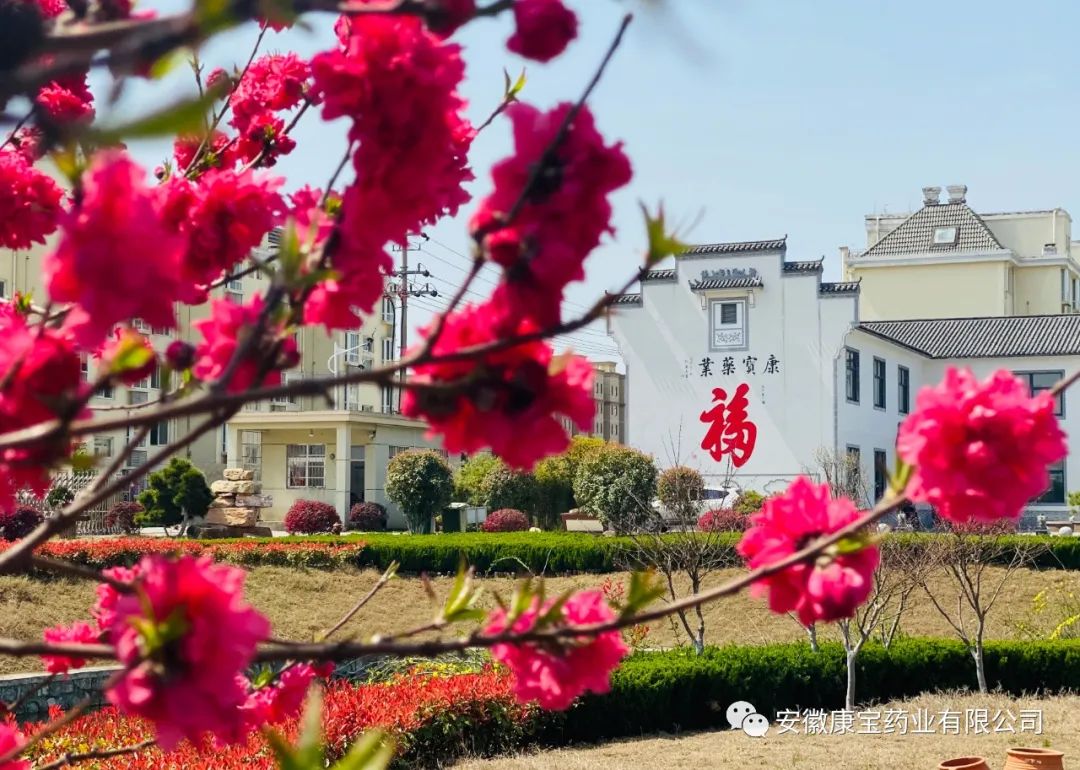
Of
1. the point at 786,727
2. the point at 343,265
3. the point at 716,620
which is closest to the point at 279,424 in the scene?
the point at 716,620

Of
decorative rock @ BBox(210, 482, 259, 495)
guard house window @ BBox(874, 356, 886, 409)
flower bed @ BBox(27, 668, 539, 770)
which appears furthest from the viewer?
guard house window @ BBox(874, 356, 886, 409)

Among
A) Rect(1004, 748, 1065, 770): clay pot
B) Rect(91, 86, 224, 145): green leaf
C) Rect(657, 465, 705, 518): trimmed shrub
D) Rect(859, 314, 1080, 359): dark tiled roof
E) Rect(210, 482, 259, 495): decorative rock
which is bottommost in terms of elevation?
Rect(1004, 748, 1065, 770): clay pot

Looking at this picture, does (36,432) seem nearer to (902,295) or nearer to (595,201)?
(595,201)

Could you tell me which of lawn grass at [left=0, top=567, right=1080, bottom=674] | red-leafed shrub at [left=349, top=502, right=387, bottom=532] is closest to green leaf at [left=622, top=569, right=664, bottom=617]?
lawn grass at [left=0, top=567, right=1080, bottom=674]

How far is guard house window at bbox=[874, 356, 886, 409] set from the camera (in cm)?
2777

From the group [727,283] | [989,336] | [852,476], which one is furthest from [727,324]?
[852,476]

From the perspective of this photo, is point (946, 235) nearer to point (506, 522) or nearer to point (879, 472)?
point (879, 472)

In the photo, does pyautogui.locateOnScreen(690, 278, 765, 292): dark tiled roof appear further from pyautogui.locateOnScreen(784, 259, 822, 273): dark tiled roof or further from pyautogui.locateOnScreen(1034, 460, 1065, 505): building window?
pyautogui.locateOnScreen(1034, 460, 1065, 505): building window

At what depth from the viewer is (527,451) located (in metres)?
1.21

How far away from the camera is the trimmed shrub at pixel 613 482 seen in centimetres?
2206

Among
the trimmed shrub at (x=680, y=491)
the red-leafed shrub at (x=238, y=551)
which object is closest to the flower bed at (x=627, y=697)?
the trimmed shrub at (x=680, y=491)

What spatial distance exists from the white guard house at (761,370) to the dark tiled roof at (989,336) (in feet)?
0.64

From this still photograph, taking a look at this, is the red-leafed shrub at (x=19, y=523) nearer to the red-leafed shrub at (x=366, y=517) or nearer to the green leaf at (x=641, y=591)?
the red-leafed shrub at (x=366, y=517)

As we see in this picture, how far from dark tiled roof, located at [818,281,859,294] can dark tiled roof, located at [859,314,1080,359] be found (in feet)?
5.08
